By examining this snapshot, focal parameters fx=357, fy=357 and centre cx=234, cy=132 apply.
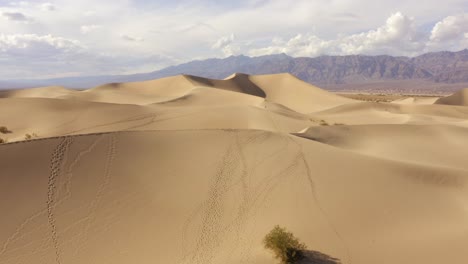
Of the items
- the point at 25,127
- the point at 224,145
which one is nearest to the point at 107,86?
the point at 25,127

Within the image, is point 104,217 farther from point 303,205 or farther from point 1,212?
point 303,205

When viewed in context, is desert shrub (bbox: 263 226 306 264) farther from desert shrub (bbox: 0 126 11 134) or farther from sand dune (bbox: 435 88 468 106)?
sand dune (bbox: 435 88 468 106)

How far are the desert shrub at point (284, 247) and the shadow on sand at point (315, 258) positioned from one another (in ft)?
0.35

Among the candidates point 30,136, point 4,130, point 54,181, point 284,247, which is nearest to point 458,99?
point 30,136

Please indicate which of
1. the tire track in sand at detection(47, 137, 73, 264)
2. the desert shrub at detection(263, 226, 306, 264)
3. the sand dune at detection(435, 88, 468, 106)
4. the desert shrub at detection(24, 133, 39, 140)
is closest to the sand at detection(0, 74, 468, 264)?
the tire track in sand at detection(47, 137, 73, 264)

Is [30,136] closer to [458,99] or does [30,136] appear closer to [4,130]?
[4,130]

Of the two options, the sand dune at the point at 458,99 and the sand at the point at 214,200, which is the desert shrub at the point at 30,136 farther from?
the sand dune at the point at 458,99

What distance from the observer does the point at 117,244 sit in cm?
903

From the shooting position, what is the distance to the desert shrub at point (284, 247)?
7995 millimetres

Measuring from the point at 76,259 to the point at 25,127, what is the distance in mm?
18594

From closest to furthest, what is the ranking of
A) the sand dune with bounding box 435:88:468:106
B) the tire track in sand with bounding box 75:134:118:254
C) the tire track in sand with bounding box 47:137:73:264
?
the tire track in sand with bounding box 47:137:73:264, the tire track in sand with bounding box 75:134:118:254, the sand dune with bounding box 435:88:468:106

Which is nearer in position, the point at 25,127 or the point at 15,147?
the point at 15,147

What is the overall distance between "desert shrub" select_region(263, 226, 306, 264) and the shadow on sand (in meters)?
0.11

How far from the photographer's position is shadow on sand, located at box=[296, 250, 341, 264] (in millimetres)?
8172
